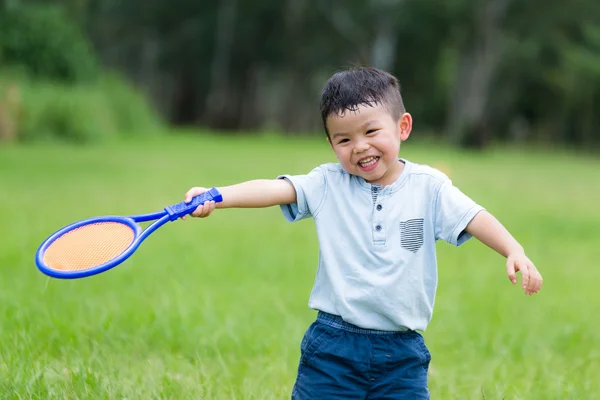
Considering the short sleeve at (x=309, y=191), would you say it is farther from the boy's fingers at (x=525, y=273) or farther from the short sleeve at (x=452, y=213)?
the boy's fingers at (x=525, y=273)

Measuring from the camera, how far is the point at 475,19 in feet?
111

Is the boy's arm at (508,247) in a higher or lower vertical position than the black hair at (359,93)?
lower

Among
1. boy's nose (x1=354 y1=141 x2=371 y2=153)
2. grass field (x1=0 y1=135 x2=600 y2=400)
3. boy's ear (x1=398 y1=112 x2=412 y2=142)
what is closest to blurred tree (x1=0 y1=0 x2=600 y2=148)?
grass field (x1=0 y1=135 x2=600 y2=400)

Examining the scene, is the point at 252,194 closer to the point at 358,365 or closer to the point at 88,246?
the point at 88,246

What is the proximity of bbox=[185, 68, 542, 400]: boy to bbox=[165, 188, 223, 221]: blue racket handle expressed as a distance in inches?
2.1

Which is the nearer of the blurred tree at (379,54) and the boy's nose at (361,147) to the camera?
the boy's nose at (361,147)

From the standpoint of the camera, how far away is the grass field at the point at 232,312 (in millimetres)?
3439

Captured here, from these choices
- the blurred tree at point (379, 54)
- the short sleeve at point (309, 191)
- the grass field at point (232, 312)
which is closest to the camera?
the short sleeve at point (309, 191)

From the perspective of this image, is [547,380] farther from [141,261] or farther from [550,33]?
[550,33]

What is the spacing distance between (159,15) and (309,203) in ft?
139

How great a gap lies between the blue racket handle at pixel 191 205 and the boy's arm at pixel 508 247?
82 centimetres

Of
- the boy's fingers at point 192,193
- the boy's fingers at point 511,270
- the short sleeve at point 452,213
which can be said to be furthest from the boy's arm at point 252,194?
the boy's fingers at point 511,270

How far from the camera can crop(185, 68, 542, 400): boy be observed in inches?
108

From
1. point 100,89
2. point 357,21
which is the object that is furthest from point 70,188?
point 357,21
